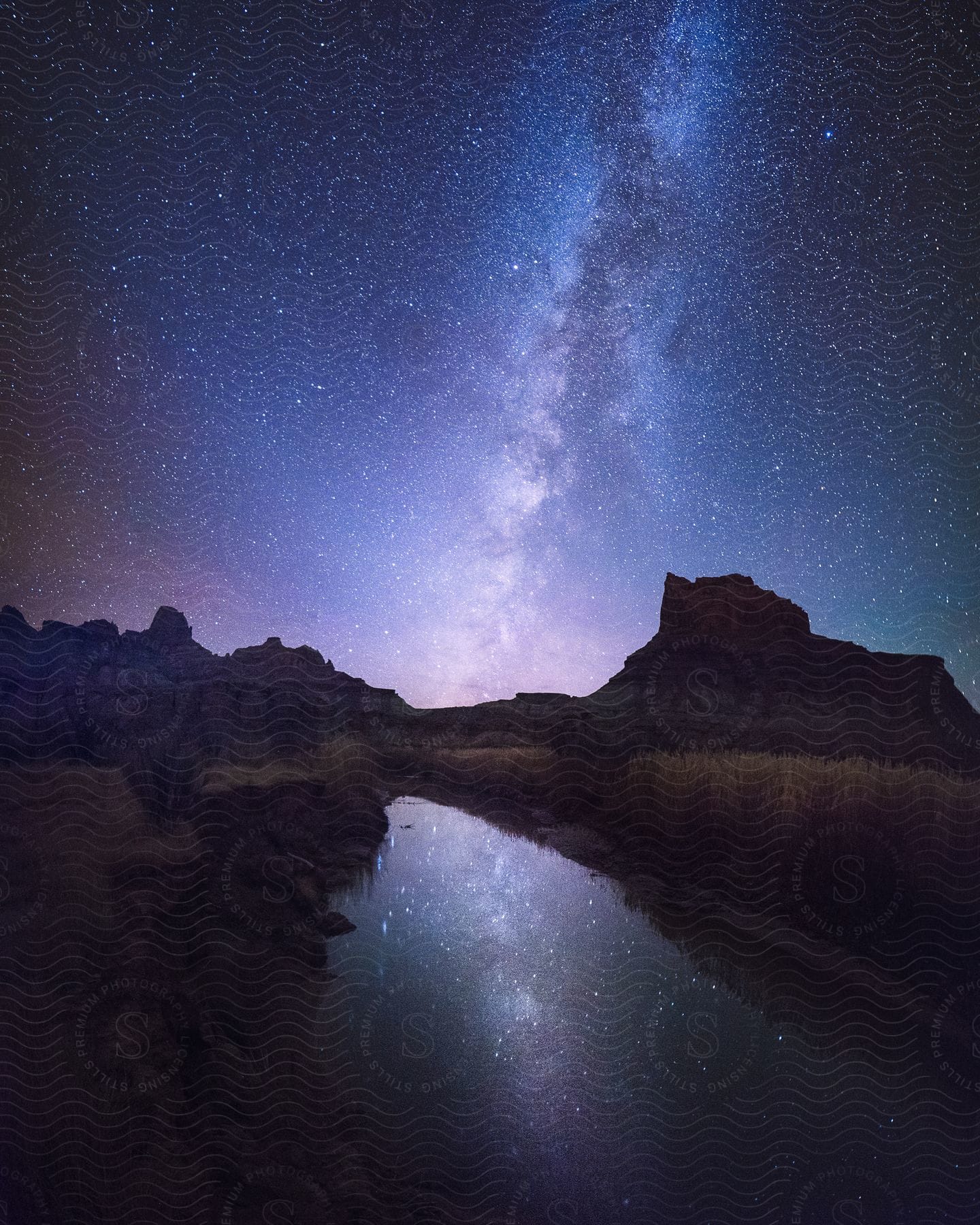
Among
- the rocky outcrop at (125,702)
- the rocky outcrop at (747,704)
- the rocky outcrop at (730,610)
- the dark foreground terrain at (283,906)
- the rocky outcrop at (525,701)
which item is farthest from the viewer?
the rocky outcrop at (730,610)

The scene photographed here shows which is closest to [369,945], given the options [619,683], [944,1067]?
[944,1067]

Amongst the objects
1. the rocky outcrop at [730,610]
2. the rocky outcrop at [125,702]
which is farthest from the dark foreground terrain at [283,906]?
the rocky outcrop at [730,610]

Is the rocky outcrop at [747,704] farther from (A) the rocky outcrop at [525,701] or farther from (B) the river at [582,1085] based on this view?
(B) the river at [582,1085]

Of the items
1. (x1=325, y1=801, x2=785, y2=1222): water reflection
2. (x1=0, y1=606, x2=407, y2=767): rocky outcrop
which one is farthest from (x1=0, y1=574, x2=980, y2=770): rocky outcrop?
(x1=325, y1=801, x2=785, y2=1222): water reflection

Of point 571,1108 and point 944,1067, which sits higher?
point 944,1067

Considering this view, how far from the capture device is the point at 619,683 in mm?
36031

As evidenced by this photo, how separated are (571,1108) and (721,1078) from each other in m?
1.51

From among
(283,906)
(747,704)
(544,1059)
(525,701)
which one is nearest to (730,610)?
(747,704)

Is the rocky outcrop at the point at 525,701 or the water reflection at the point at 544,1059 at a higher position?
the rocky outcrop at the point at 525,701

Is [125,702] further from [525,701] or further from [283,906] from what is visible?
[525,701]

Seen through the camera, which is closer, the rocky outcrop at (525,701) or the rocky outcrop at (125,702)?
the rocky outcrop at (125,702)

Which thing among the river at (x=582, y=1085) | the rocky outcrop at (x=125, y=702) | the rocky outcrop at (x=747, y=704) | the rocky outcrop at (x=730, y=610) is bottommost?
the river at (x=582, y=1085)

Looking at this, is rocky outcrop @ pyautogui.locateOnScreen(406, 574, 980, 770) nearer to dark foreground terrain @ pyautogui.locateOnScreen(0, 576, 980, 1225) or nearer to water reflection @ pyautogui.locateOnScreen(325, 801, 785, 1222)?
dark foreground terrain @ pyautogui.locateOnScreen(0, 576, 980, 1225)

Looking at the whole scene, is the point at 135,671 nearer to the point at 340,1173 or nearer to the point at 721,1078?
the point at 340,1173
